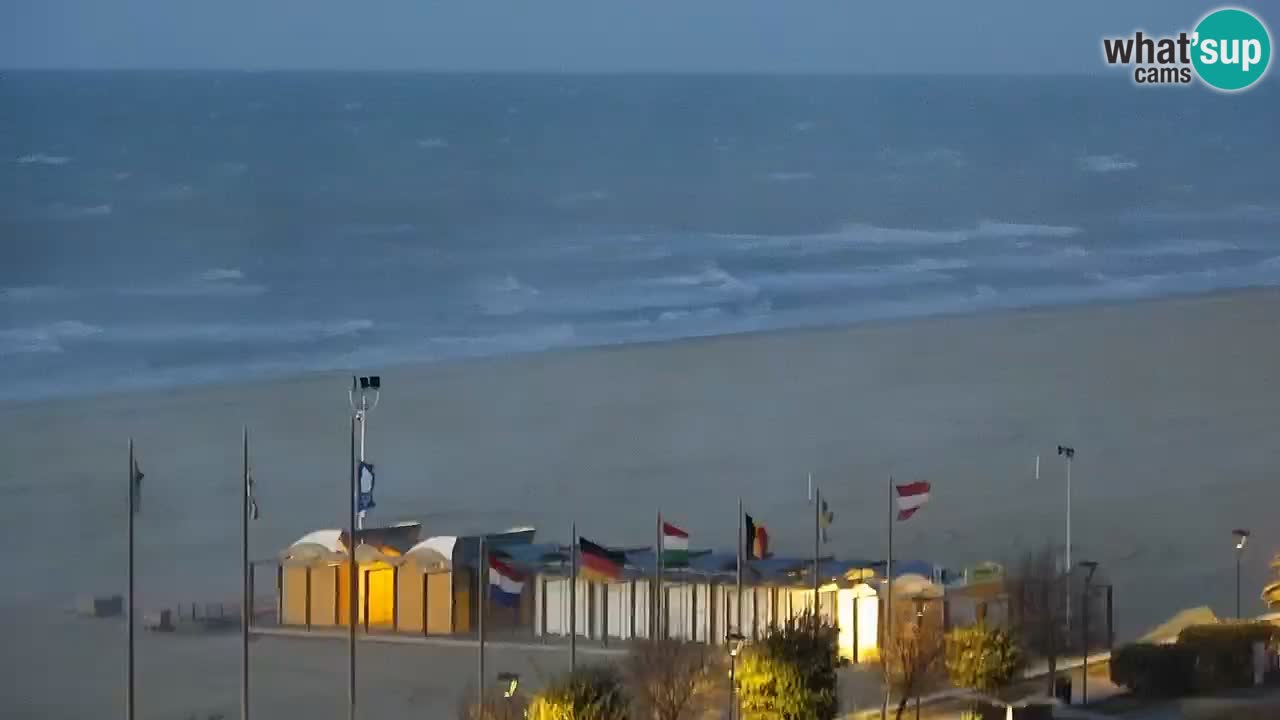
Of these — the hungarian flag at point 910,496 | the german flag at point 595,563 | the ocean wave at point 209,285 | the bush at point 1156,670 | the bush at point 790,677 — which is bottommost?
the bush at point 1156,670

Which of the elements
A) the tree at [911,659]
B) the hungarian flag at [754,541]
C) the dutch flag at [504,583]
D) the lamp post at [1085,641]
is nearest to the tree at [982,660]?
the tree at [911,659]

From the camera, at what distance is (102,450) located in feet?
83.3

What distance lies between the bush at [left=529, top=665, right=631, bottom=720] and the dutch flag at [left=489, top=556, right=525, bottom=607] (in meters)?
4.83

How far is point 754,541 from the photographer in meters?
14.4

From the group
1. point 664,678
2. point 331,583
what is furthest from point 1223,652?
point 331,583

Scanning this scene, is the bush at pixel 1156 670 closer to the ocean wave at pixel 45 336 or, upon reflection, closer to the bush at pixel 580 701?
the bush at pixel 580 701

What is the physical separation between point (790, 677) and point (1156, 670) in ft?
11.3

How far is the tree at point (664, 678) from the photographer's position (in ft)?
35.4

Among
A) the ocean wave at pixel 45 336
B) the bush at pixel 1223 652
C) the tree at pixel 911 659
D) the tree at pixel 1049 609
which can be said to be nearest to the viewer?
the tree at pixel 911 659

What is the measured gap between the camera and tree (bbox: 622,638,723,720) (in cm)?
1078

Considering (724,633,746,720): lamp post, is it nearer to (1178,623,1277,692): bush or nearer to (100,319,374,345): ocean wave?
(1178,623,1277,692): bush

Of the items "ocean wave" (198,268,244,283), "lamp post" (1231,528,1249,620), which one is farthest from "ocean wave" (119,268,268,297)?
"lamp post" (1231,528,1249,620)

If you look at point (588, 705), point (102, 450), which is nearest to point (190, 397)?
point (102, 450)

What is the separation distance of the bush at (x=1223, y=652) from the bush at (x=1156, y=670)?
0.27ft
